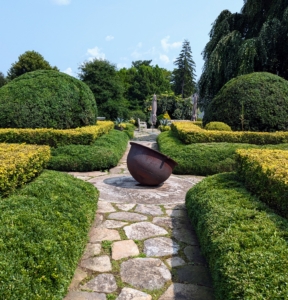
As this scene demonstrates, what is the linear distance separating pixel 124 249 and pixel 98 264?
408 millimetres

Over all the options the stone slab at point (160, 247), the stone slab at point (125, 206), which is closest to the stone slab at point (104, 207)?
the stone slab at point (125, 206)

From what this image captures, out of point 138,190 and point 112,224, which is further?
point 138,190

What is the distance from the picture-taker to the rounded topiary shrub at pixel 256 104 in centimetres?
→ 970

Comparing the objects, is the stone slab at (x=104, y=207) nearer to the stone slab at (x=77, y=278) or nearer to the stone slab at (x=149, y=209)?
the stone slab at (x=149, y=209)

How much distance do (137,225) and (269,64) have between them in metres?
12.7

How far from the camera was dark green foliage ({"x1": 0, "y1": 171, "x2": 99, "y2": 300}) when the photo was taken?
2.14m

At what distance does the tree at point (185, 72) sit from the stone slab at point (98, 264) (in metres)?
41.8

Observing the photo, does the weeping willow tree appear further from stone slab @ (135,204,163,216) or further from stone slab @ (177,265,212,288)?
stone slab @ (177,265,212,288)

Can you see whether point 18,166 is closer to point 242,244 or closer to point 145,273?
point 145,273

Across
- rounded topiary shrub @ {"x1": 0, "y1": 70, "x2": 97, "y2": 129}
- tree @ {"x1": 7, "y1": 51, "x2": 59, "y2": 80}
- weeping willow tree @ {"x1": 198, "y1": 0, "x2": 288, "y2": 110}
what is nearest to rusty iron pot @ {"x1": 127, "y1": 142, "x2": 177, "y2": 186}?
rounded topiary shrub @ {"x1": 0, "y1": 70, "x2": 97, "y2": 129}

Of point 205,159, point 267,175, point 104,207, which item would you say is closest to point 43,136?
point 104,207

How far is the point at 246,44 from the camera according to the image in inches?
532

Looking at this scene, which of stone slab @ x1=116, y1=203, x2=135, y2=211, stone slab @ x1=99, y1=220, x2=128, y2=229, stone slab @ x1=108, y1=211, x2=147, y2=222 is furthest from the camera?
stone slab @ x1=116, y1=203, x2=135, y2=211

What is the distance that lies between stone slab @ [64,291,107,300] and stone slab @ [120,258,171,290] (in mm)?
305
